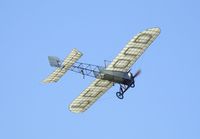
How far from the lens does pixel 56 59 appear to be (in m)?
78.0

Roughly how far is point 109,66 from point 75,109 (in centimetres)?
645

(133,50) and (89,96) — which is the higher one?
(133,50)

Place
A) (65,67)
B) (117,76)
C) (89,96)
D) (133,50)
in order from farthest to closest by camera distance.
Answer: (65,67) < (89,96) < (117,76) < (133,50)

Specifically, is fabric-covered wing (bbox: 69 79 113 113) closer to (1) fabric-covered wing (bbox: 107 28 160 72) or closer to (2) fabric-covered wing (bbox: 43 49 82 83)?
(1) fabric-covered wing (bbox: 107 28 160 72)

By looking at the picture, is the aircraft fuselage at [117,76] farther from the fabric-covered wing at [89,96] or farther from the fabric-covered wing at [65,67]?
the fabric-covered wing at [65,67]

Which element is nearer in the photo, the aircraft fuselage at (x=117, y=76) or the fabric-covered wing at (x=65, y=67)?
the aircraft fuselage at (x=117, y=76)

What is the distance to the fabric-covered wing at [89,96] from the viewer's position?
74.4 meters

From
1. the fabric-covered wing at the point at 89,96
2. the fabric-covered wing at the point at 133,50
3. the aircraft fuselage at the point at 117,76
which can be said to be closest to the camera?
the fabric-covered wing at the point at 133,50

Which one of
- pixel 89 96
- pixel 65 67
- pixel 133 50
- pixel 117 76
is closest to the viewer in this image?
pixel 133 50

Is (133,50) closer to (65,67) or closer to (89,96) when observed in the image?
(89,96)

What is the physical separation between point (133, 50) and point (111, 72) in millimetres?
2972

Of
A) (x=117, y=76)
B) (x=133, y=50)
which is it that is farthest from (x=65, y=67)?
(x=133, y=50)

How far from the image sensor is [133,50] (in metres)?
71.0

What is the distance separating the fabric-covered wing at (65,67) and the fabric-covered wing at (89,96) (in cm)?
336
